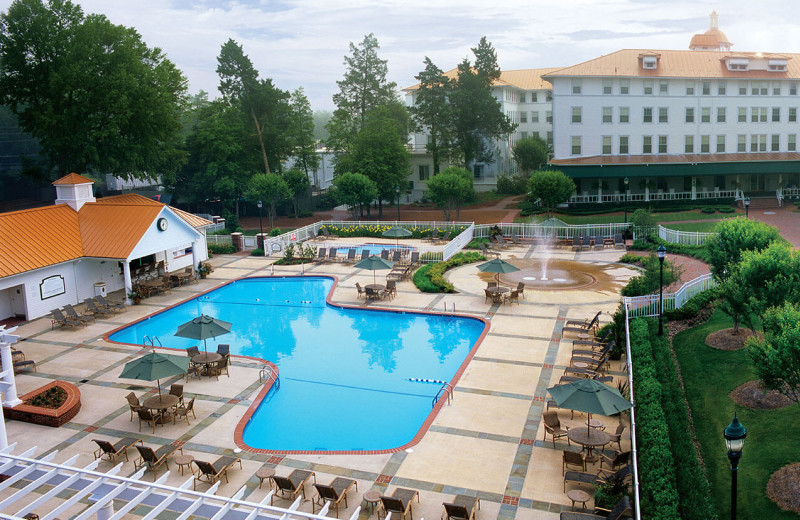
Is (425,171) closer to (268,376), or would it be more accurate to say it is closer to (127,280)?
(127,280)

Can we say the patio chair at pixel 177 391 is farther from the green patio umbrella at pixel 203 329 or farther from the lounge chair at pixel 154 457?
the lounge chair at pixel 154 457

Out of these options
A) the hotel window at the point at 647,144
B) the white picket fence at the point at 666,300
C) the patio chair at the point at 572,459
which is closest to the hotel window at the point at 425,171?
the hotel window at the point at 647,144

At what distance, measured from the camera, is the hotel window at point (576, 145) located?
183 feet

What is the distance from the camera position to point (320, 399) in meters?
20.0

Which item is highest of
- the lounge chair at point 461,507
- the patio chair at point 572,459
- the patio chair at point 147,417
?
the patio chair at point 147,417

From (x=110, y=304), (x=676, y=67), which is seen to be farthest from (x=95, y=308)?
(x=676, y=67)

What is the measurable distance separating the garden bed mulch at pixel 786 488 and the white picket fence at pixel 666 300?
943cm

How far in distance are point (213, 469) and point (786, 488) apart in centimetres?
1217

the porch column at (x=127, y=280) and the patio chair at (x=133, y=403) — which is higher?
the porch column at (x=127, y=280)

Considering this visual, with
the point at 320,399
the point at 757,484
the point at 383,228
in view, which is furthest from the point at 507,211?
the point at 757,484

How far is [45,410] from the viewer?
18266mm

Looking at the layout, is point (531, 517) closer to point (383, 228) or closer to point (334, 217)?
point (383, 228)

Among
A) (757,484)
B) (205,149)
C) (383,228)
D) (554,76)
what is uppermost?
(554,76)

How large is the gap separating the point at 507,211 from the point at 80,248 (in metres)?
35.4
